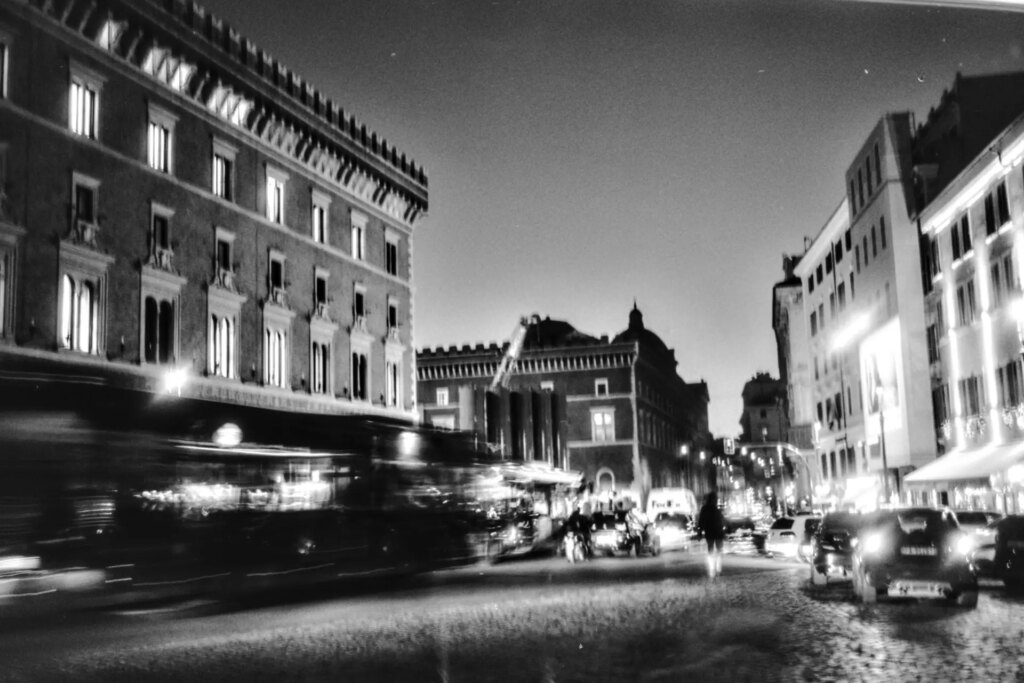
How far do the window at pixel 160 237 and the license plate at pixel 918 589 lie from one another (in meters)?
23.1

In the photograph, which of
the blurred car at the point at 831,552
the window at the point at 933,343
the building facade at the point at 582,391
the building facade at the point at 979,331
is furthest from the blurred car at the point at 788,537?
the building facade at the point at 582,391

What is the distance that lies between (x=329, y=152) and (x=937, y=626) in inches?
1301

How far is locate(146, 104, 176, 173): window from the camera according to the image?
33.1m

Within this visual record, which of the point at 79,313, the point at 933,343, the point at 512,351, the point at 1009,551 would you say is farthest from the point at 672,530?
the point at 512,351

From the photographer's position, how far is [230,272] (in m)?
36.8

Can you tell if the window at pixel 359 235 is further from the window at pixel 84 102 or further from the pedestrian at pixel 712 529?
the pedestrian at pixel 712 529

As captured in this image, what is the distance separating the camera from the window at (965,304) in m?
38.5

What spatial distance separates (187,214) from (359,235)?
1241 cm

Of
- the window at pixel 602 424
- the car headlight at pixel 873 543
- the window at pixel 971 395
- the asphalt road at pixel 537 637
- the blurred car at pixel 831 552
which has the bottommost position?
the asphalt road at pixel 537 637

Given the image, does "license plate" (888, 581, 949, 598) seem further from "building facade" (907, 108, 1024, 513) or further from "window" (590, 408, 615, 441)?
"window" (590, 408, 615, 441)

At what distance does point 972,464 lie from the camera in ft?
115

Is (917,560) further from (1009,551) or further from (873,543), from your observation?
(1009,551)

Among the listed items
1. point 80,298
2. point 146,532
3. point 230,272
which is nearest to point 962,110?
point 230,272

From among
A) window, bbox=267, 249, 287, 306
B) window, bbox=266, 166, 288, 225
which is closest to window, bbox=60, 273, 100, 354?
window, bbox=267, 249, 287, 306
